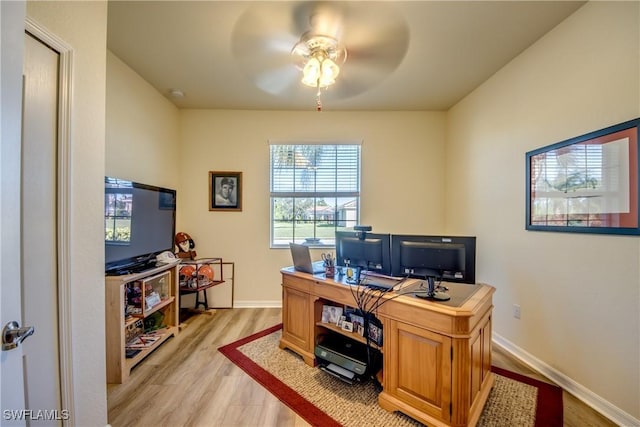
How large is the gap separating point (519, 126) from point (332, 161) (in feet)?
6.83

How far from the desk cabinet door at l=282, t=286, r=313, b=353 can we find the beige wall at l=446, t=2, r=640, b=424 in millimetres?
1927

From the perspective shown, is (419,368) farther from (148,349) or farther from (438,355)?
(148,349)

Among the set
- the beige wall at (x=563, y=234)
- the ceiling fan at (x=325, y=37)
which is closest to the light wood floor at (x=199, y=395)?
the beige wall at (x=563, y=234)

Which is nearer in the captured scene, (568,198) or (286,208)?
(568,198)

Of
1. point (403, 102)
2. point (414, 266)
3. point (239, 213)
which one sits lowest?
point (414, 266)

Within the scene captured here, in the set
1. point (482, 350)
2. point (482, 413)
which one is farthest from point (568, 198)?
point (482, 413)

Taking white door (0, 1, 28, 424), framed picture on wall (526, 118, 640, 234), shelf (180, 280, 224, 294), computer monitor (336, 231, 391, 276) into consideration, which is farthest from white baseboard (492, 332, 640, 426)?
shelf (180, 280, 224, 294)

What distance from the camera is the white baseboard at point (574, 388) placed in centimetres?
157

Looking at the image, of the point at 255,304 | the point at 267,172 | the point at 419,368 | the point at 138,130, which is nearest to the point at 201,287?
the point at 255,304

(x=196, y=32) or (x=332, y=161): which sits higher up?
(x=196, y=32)

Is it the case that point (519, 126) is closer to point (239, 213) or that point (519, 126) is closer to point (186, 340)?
point (239, 213)

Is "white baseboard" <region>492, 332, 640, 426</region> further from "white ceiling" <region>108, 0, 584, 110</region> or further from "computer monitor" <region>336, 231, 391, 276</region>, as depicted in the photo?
"white ceiling" <region>108, 0, 584, 110</region>

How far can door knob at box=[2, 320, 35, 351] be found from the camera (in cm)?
73

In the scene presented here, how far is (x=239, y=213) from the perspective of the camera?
3.54 meters
